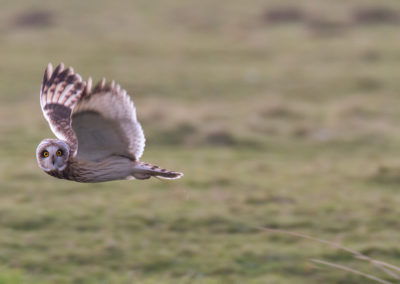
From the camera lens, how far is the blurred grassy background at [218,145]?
7.69 meters

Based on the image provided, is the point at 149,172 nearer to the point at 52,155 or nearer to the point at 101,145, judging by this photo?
the point at 101,145

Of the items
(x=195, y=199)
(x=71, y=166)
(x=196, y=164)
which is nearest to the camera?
(x=71, y=166)

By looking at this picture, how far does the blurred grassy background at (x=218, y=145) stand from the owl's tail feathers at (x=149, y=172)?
10.2 feet

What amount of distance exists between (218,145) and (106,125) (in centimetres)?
947

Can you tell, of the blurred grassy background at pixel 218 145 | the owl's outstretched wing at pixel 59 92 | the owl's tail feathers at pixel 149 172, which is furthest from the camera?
the blurred grassy background at pixel 218 145

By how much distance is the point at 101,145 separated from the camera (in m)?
3.73

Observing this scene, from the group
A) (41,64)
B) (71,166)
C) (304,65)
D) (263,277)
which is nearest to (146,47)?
(41,64)

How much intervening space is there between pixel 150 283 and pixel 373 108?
10.9 meters

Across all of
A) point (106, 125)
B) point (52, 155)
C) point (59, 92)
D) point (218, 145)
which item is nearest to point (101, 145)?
point (106, 125)

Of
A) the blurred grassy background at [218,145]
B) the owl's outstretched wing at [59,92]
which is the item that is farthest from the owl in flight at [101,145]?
the blurred grassy background at [218,145]

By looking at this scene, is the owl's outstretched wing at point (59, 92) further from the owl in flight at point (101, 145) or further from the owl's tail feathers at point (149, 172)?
the owl's tail feathers at point (149, 172)

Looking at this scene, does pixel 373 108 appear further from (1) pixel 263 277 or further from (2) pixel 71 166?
(2) pixel 71 166

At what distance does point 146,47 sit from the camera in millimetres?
24156

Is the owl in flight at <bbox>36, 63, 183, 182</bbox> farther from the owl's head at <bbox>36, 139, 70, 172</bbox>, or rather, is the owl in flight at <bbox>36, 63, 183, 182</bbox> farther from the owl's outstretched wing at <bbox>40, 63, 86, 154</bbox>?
the owl's outstretched wing at <bbox>40, 63, 86, 154</bbox>
